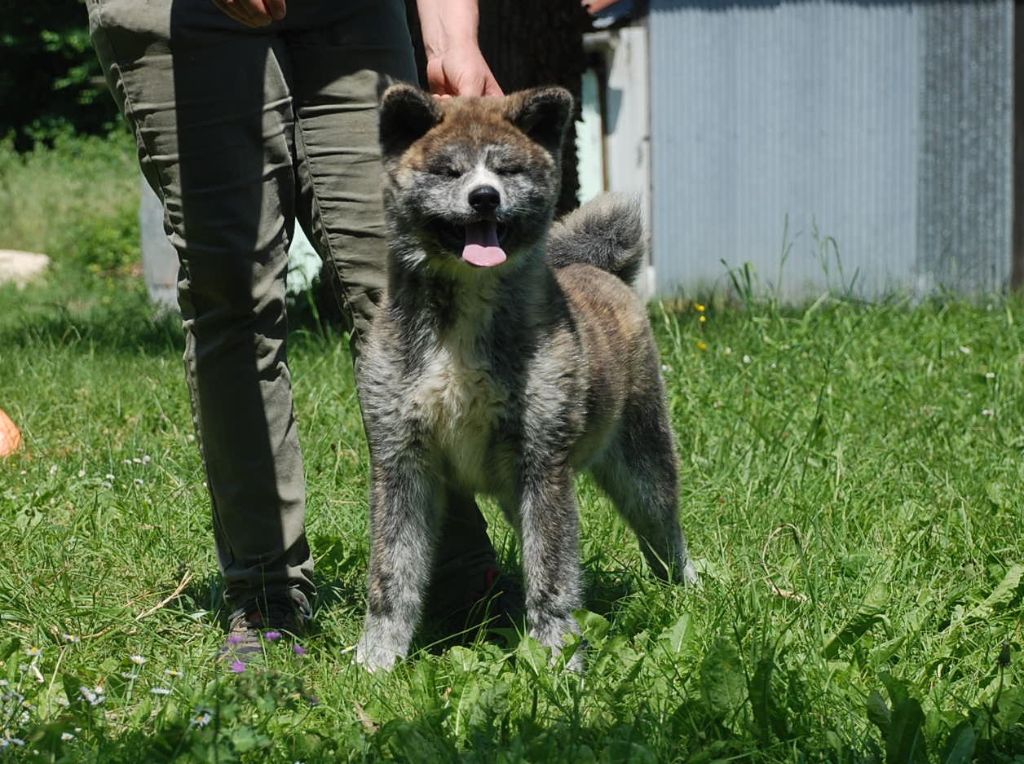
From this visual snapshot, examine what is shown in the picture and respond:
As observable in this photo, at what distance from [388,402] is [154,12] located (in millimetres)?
1042

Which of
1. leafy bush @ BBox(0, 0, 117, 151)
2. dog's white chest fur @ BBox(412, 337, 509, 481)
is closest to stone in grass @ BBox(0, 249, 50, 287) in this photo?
leafy bush @ BBox(0, 0, 117, 151)

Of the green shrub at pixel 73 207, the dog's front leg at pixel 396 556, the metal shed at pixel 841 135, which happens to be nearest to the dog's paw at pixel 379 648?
the dog's front leg at pixel 396 556

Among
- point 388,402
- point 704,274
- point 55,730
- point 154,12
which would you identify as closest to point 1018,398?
point 388,402

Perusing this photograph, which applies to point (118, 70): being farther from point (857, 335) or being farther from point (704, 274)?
point (704, 274)

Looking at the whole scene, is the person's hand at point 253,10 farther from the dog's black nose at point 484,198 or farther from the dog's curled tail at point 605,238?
the dog's curled tail at point 605,238

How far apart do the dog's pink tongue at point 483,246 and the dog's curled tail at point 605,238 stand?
0.98 meters

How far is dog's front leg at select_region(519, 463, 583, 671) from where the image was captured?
3225 mm

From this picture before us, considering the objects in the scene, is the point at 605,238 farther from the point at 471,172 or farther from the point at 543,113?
the point at 471,172

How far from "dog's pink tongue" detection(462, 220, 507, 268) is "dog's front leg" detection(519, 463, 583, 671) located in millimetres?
510

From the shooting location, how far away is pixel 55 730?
247 centimetres

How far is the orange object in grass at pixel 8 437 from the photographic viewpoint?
5125 mm

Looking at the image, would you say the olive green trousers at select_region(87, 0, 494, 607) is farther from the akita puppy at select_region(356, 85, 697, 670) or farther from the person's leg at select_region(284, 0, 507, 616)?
the akita puppy at select_region(356, 85, 697, 670)

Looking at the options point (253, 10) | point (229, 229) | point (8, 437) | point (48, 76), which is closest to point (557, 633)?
point (229, 229)

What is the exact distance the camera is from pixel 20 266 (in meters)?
14.4
